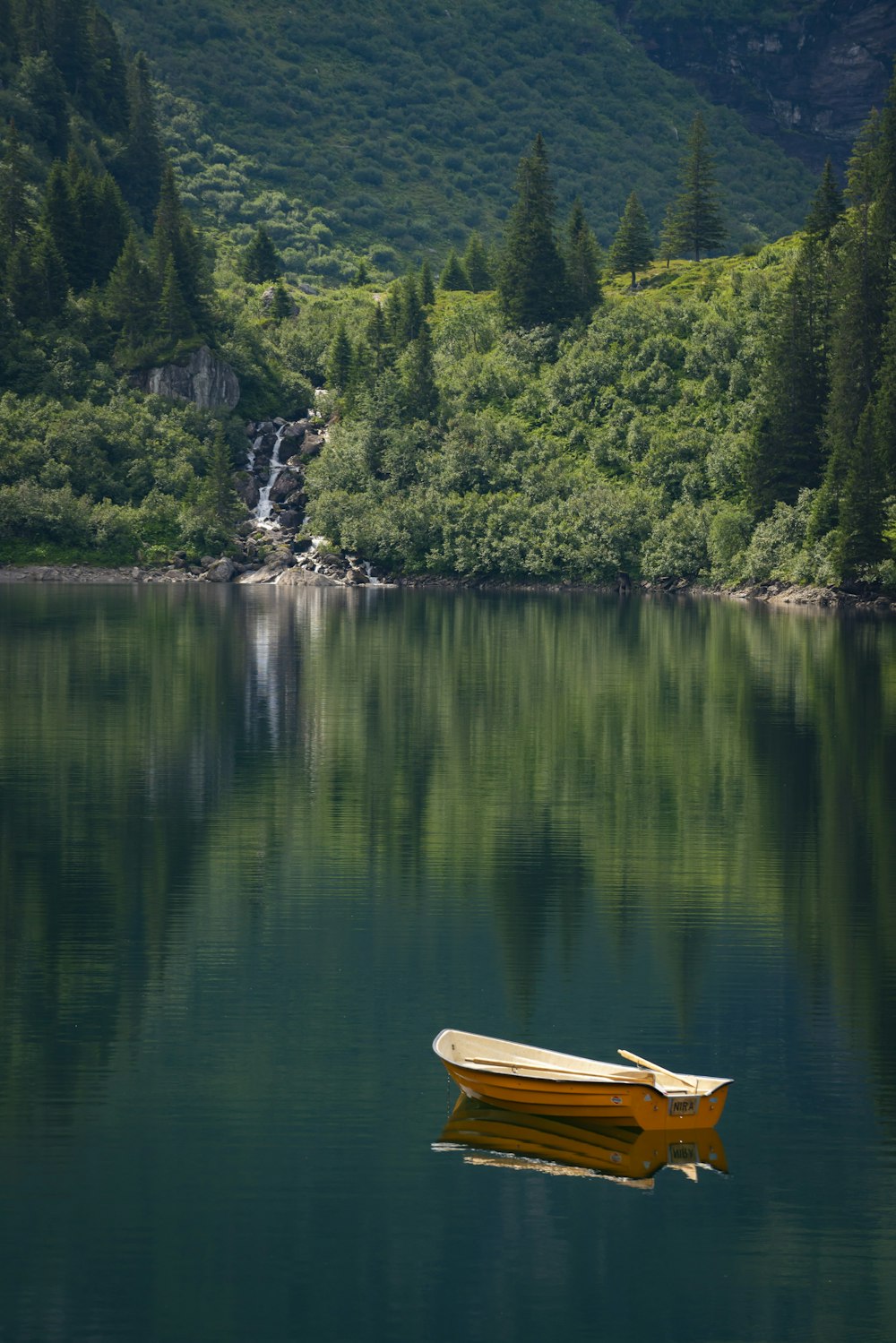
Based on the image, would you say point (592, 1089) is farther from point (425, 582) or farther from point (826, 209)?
point (826, 209)

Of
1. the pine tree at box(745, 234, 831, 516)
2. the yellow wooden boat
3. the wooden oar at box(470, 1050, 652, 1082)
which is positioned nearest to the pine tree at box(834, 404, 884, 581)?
the pine tree at box(745, 234, 831, 516)

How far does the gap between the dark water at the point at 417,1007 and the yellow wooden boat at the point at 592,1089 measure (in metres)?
0.82

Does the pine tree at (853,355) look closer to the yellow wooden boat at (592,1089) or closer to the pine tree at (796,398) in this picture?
the pine tree at (796,398)

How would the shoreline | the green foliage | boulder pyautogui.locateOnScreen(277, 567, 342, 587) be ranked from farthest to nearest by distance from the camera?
1. boulder pyautogui.locateOnScreen(277, 567, 342, 587)
2. the green foliage
3. the shoreline

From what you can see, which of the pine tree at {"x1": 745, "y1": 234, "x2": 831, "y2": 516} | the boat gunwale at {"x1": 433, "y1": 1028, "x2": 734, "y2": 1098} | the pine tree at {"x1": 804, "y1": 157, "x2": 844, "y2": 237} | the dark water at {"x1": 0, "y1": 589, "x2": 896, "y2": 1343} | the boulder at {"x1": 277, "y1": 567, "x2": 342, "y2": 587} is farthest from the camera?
the boulder at {"x1": 277, "y1": 567, "x2": 342, "y2": 587}

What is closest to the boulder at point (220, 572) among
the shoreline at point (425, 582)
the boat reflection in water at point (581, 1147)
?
the shoreline at point (425, 582)

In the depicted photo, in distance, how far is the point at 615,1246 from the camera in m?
21.1

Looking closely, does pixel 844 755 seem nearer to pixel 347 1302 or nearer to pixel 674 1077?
pixel 674 1077

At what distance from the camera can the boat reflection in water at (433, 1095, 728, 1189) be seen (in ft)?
76.5

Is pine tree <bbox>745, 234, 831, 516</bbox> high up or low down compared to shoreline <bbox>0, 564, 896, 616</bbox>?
up

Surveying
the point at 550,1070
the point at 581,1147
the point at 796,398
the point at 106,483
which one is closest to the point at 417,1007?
the point at 550,1070

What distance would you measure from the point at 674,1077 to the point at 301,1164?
517 cm

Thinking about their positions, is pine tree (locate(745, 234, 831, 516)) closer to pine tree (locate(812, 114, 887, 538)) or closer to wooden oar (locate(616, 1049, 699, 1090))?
pine tree (locate(812, 114, 887, 538))

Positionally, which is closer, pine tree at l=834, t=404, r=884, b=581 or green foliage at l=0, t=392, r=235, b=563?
pine tree at l=834, t=404, r=884, b=581
